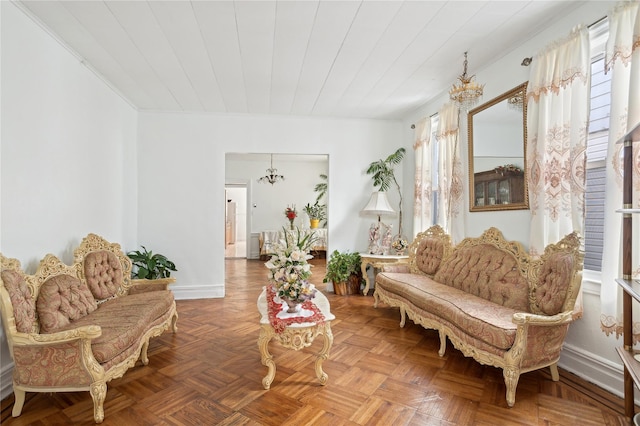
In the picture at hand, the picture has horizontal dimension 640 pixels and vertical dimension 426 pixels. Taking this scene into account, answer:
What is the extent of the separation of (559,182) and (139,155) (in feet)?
17.0

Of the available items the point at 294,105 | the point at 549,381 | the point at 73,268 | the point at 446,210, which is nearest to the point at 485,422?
the point at 549,381

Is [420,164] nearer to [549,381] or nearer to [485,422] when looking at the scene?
[549,381]

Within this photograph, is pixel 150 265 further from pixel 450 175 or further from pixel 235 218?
pixel 235 218

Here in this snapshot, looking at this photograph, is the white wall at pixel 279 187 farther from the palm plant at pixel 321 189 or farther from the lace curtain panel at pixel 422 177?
the lace curtain panel at pixel 422 177

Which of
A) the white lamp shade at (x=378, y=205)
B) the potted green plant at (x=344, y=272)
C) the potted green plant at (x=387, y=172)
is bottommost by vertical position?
the potted green plant at (x=344, y=272)

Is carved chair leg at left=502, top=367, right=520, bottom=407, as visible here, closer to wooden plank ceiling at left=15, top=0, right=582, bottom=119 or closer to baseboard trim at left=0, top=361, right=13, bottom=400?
wooden plank ceiling at left=15, top=0, right=582, bottom=119

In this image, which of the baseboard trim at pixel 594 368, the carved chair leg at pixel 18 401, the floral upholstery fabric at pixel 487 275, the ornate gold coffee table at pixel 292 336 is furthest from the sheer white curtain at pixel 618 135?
the carved chair leg at pixel 18 401

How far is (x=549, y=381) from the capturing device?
2475 millimetres

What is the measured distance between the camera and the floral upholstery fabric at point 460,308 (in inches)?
90.9

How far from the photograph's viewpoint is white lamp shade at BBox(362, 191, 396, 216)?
204 inches

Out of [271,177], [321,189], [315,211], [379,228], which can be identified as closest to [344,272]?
[379,228]

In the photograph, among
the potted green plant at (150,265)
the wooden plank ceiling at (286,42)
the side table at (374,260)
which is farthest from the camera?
the side table at (374,260)

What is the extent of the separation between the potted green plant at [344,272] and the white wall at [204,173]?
0.33m

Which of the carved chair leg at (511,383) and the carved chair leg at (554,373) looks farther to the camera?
the carved chair leg at (554,373)
